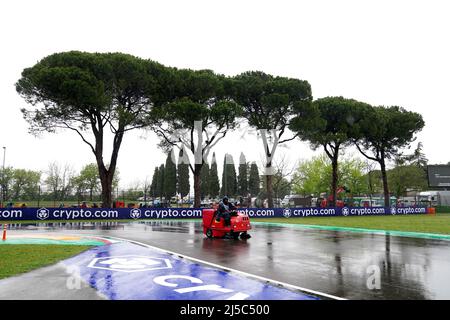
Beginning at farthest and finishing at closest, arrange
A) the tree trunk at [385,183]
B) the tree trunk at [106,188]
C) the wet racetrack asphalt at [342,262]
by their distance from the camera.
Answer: the tree trunk at [385,183] → the tree trunk at [106,188] → the wet racetrack asphalt at [342,262]

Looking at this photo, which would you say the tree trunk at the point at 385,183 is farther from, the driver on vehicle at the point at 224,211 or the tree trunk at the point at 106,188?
Result: the driver on vehicle at the point at 224,211

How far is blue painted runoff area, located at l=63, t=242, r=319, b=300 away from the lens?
6035 mm

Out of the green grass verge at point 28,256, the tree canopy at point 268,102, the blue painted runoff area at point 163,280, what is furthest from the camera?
the tree canopy at point 268,102

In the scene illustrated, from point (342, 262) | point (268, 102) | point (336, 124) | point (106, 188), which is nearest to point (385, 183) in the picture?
point (336, 124)

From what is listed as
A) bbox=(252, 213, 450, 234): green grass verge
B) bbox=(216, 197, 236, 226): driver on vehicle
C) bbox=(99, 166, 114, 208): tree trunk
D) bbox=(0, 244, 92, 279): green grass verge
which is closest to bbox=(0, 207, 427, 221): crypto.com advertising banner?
bbox=(99, 166, 114, 208): tree trunk

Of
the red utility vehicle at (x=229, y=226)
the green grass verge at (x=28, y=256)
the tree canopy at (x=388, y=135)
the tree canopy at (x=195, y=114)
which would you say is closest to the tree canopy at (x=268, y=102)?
the tree canopy at (x=195, y=114)

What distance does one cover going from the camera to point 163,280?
7.16 m

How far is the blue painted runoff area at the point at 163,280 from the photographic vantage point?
238 inches

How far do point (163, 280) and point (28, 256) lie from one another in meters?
5.10

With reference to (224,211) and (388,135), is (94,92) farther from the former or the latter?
(388,135)

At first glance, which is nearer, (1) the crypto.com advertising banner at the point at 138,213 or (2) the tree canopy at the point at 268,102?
(1) the crypto.com advertising banner at the point at 138,213

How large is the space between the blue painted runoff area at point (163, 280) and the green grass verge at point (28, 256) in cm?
60
